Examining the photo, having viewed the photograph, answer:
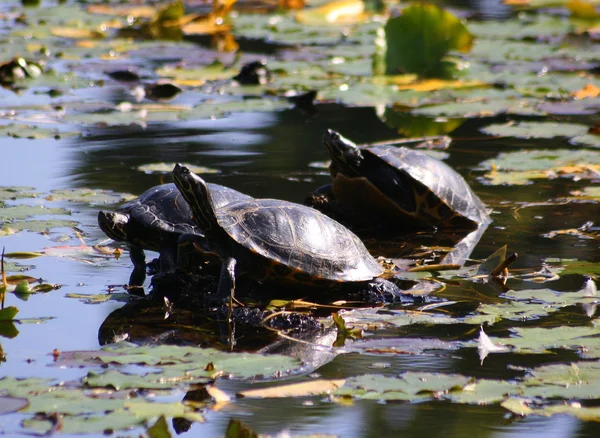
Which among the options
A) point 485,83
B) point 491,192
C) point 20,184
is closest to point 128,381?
point 20,184

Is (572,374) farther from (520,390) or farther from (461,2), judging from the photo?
(461,2)

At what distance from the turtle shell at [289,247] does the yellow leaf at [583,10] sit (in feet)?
21.9

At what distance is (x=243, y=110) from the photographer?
6.08 metres

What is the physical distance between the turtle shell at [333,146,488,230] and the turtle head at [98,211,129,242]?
4.12 feet

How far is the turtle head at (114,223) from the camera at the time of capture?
3.31 m

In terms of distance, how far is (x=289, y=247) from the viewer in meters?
3.09

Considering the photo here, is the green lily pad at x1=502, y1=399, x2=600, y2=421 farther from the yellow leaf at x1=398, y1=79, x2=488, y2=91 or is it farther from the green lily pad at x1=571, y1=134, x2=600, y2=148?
the yellow leaf at x1=398, y1=79, x2=488, y2=91

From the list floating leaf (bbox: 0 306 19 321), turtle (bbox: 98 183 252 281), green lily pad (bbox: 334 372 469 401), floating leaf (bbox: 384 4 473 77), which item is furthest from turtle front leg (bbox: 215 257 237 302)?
floating leaf (bbox: 384 4 473 77)

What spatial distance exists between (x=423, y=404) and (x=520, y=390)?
9.3 inches

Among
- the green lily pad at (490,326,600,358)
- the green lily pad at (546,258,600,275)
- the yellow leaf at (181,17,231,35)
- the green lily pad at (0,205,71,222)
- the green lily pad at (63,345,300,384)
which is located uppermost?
the yellow leaf at (181,17,231,35)

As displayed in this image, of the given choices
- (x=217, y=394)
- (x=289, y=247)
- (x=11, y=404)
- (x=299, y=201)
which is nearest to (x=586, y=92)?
(x=299, y=201)

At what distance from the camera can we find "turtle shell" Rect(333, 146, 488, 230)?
4.26m

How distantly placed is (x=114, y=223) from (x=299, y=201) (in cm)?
120

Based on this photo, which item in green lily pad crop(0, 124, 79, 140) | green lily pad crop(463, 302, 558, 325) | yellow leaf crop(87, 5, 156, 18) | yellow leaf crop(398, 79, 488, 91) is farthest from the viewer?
yellow leaf crop(87, 5, 156, 18)
